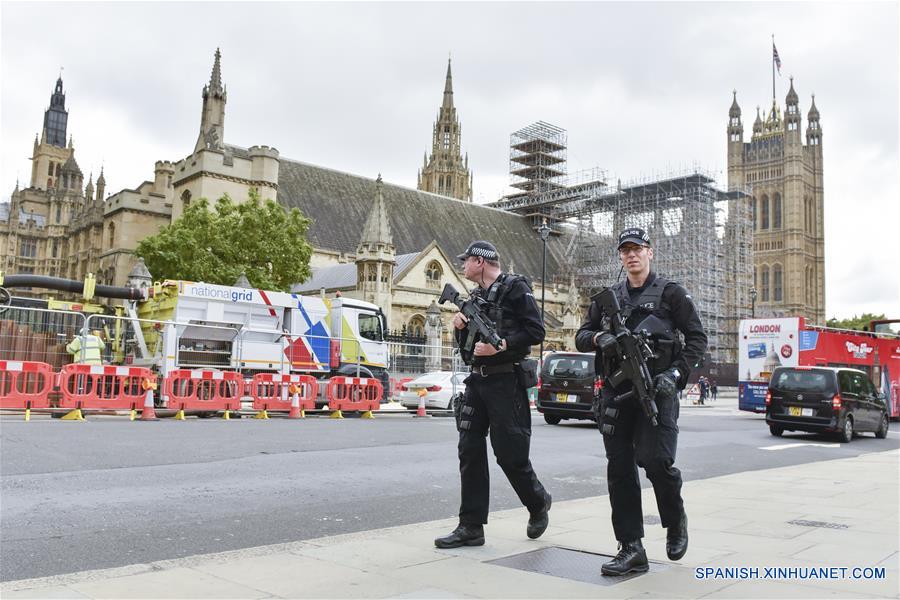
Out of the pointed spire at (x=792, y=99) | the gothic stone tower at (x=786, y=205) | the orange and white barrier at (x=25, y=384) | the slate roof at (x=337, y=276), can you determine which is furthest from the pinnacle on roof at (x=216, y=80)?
the pointed spire at (x=792, y=99)

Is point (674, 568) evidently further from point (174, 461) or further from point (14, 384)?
point (14, 384)

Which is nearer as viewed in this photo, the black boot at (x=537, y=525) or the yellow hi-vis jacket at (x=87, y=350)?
the black boot at (x=537, y=525)

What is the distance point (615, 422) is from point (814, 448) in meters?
11.7

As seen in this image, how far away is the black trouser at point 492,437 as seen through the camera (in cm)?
491

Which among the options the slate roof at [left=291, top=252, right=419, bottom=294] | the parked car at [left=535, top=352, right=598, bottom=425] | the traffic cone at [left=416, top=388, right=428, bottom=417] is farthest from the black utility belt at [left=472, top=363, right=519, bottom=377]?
the slate roof at [left=291, top=252, right=419, bottom=294]

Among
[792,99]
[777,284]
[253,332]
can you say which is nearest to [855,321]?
[777,284]

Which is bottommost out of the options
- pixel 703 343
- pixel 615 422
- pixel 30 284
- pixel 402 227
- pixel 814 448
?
pixel 814 448

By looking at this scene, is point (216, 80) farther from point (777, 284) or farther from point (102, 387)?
point (777, 284)

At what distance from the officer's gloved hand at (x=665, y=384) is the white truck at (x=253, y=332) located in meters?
15.0

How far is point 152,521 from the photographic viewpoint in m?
5.84

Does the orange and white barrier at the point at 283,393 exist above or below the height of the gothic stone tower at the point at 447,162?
below

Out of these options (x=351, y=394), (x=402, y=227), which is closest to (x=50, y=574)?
(x=351, y=394)

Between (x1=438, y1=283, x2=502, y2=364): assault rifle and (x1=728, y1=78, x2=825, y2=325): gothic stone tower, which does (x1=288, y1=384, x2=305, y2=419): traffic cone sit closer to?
(x1=438, y1=283, x2=502, y2=364): assault rifle

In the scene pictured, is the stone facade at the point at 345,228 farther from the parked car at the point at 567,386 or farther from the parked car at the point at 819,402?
the parked car at the point at 819,402
